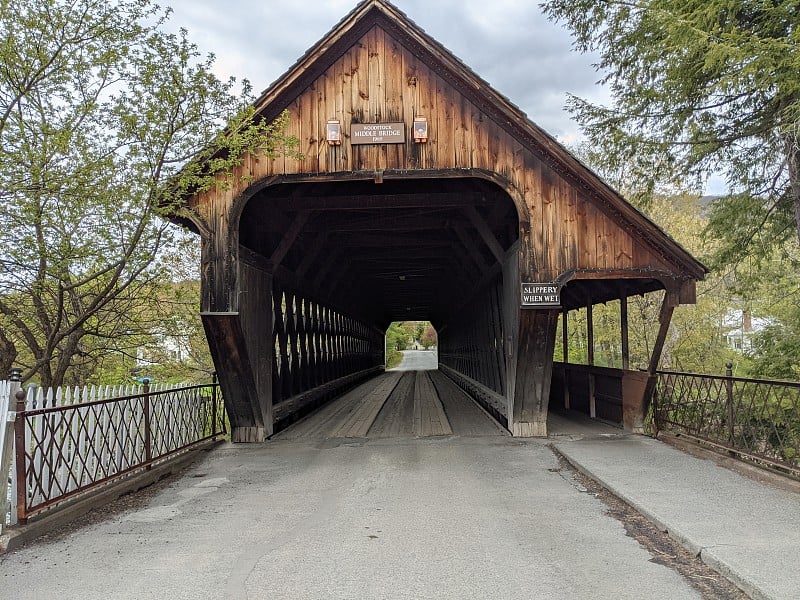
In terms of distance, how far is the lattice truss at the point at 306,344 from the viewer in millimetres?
10926

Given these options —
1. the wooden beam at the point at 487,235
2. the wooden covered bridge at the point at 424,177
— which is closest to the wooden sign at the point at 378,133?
the wooden covered bridge at the point at 424,177

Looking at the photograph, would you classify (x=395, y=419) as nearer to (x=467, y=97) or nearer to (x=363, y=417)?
(x=363, y=417)

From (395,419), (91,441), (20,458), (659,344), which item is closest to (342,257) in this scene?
(395,419)

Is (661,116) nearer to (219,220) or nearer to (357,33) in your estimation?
(357,33)

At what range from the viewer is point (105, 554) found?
4359 mm

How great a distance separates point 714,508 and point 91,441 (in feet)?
17.8

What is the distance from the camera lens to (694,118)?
8961mm

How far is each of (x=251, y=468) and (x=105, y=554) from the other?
3101 millimetres

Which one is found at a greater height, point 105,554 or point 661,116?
point 661,116

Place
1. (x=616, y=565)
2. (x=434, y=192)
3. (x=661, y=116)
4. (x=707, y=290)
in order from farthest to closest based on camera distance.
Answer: (x=707, y=290), (x=434, y=192), (x=661, y=116), (x=616, y=565)

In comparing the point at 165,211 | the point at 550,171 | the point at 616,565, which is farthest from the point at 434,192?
the point at 616,565

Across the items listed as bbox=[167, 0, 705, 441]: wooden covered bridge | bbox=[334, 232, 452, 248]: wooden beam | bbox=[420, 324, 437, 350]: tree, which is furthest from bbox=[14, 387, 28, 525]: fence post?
bbox=[420, 324, 437, 350]: tree

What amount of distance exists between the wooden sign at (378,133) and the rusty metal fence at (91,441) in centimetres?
403

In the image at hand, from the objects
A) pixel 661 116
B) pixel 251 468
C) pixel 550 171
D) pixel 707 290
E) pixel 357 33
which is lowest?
pixel 251 468
